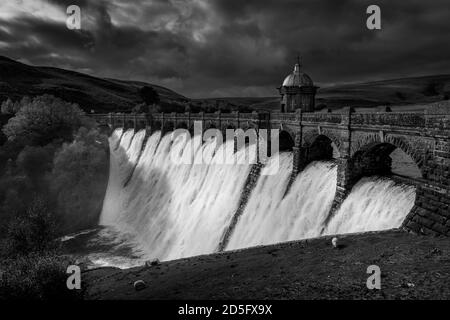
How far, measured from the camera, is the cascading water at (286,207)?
979 inches

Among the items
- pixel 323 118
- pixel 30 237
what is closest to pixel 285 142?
pixel 323 118

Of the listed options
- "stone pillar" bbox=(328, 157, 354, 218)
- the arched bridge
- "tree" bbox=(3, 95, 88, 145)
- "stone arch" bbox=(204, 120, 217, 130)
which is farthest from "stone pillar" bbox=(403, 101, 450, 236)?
"tree" bbox=(3, 95, 88, 145)

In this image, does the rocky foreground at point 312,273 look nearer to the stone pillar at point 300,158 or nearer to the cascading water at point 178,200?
the stone pillar at point 300,158

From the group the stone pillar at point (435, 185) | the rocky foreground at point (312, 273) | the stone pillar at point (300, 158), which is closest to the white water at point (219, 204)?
the stone pillar at point (300, 158)

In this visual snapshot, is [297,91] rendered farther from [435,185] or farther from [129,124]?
[129,124]

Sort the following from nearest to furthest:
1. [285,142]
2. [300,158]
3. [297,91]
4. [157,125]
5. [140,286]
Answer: [140,286], [300,158], [285,142], [297,91], [157,125]

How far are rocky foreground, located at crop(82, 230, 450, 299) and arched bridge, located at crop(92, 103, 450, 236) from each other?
1940 mm

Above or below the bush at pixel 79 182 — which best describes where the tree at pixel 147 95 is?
above

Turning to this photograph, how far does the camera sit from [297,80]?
5494cm

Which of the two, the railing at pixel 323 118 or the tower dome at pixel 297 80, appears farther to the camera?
the tower dome at pixel 297 80

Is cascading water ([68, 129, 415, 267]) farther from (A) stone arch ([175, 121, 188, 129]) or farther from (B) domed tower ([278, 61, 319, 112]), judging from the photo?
(B) domed tower ([278, 61, 319, 112])

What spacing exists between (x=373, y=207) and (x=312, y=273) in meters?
9.31

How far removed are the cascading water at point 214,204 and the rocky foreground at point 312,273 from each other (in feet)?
15.5
